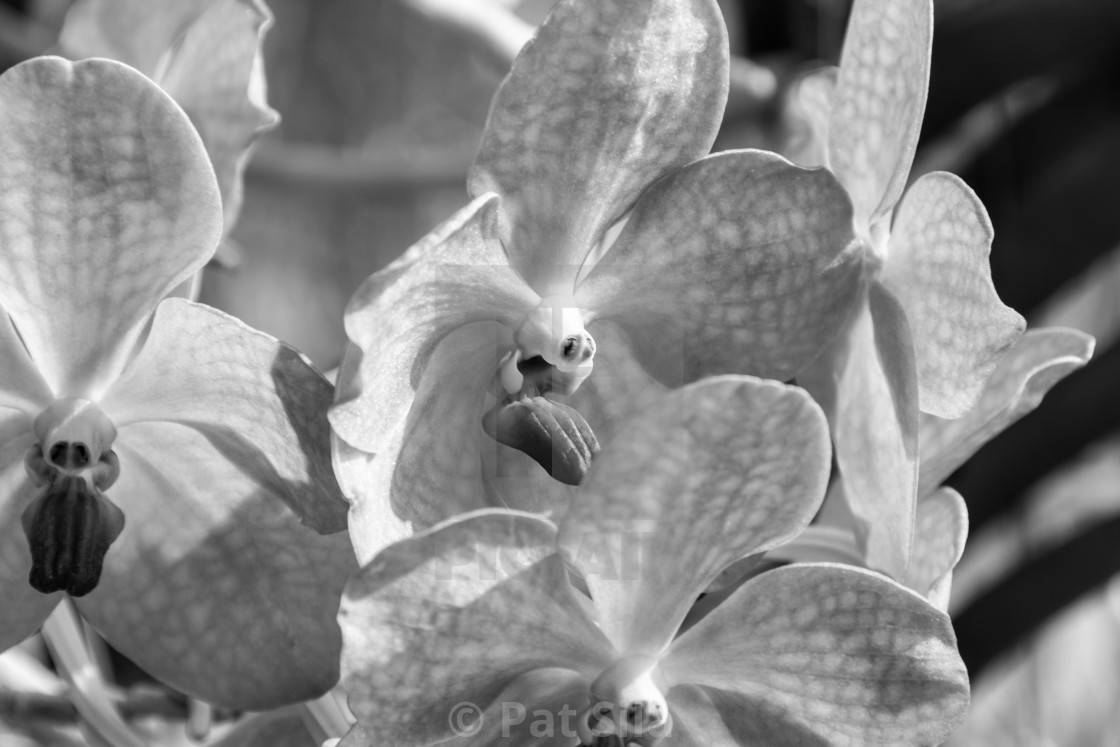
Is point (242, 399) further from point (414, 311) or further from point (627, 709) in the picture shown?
point (627, 709)

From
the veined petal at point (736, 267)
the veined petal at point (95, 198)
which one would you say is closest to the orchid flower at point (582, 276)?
the veined petal at point (736, 267)

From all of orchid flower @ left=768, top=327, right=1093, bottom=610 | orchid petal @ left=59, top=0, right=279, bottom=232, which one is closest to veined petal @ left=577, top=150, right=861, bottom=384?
orchid flower @ left=768, top=327, right=1093, bottom=610

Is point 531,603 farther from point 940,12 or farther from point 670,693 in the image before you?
point 940,12

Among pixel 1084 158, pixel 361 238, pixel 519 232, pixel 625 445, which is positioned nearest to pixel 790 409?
pixel 625 445

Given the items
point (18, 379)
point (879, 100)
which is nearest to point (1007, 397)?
point (879, 100)

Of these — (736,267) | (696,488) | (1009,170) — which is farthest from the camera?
(1009,170)

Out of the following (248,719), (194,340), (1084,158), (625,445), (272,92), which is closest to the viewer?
(625,445)

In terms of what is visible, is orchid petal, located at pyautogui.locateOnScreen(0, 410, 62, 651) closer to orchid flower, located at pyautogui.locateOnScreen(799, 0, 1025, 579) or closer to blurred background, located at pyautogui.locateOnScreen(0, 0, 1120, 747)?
blurred background, located at pyautogui.locateOnScreen(0, 0, 1120, 747)
